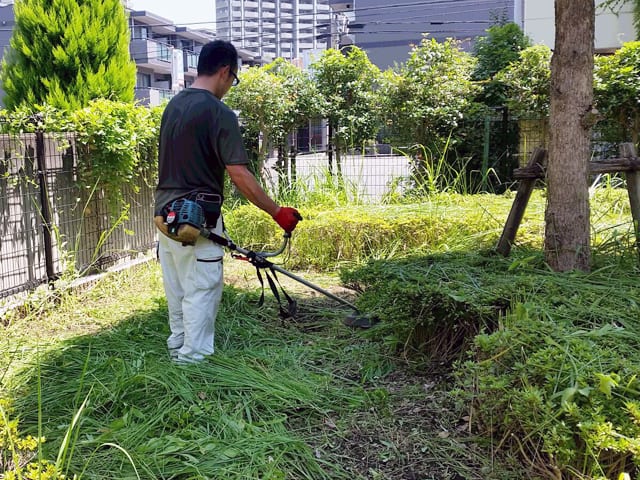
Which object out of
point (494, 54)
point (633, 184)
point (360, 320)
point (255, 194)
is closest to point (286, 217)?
point (255, 194)

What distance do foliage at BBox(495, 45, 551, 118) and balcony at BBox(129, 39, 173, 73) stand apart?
2984cm

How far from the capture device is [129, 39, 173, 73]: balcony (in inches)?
1362

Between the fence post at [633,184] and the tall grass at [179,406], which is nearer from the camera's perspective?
the tall grass at [179,406]

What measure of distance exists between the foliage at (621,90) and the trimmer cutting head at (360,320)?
4.69 meters

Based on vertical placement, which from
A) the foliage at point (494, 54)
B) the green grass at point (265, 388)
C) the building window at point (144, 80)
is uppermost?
the building window at point (144, 80)

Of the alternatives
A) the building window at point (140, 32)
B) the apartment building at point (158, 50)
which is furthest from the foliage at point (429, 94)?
the building window at point (140, 32)

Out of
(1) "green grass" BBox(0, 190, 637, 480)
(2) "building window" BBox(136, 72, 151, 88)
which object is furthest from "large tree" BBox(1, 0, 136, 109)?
(2) "building window" BBox(136, 72, 151, 88)

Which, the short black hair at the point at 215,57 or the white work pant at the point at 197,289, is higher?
the short black hair at the point at 215,57

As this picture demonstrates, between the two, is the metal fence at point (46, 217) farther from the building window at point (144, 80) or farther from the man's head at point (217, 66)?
the building window at point (144, 80)

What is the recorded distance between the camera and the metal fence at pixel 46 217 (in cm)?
417

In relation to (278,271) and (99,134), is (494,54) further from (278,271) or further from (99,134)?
(278,271)

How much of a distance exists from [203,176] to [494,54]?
7298 mm

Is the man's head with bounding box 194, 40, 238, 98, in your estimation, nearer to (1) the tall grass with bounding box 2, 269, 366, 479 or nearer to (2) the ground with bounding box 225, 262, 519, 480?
(1) the tall grass with bounding box 2, 269, 366, 479

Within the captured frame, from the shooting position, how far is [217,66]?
3127 millimetres
